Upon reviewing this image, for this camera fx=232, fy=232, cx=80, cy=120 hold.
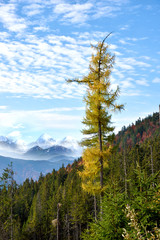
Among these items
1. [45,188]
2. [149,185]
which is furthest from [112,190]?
[45,188]

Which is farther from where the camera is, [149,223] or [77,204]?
[77,204]

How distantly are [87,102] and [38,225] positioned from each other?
1782 inches

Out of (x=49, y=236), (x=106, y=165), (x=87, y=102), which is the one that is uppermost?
(x=87, y=102)

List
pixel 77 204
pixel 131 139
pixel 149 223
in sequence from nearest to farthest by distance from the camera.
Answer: pixel 149 223 < pixel 77 204 < pixel 131 139

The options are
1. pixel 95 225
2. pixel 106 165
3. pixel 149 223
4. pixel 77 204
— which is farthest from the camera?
pixel 77 204

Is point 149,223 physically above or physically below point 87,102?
below

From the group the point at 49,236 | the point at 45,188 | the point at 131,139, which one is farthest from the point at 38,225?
the point at 131,139

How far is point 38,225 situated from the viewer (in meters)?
52.6

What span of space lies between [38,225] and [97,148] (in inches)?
1731

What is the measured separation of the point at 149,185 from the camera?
7.92m

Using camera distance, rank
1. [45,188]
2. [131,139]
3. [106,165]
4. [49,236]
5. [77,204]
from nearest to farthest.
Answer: [106,165] → [77,204] → [49,236] → [45,188] → [131,139]

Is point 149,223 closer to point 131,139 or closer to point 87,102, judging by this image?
point 87,102

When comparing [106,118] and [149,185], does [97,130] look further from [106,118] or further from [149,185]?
[149,185]

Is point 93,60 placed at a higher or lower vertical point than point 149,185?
higher
